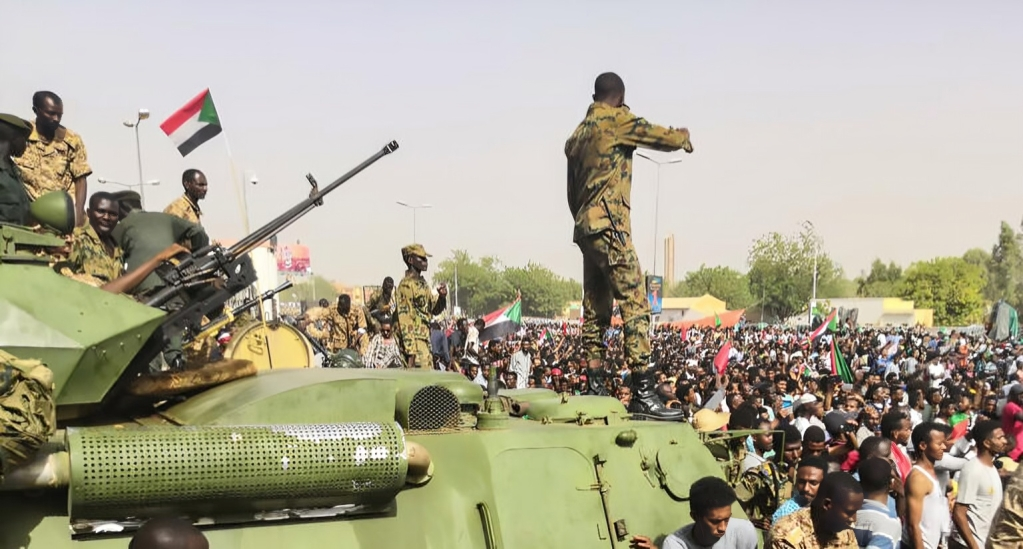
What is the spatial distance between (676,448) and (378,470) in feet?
6.25

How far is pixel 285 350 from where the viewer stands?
7.95 m

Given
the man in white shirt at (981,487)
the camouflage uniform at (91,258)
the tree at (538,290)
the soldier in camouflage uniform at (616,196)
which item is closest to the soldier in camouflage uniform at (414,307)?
the soldier in camouflage uniform at (616,196)

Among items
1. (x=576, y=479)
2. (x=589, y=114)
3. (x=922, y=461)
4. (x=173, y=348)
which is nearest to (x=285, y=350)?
(x=173, y=348)

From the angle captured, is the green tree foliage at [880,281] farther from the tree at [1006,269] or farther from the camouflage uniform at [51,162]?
the camouflage uniform at [51,162]

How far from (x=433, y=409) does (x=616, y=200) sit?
274 cm

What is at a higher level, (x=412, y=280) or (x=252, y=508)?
(x=412, y=280)

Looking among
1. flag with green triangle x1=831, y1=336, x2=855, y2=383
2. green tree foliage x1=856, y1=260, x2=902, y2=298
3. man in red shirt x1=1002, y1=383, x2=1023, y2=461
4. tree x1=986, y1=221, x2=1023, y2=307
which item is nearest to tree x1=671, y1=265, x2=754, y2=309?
green tree foliage x1=856, y1=260, x2=902, y2=298

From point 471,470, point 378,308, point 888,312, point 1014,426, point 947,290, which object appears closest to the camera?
point 471,470

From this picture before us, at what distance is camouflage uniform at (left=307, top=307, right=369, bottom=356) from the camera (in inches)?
584

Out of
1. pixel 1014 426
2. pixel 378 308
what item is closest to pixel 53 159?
pixel 378 308

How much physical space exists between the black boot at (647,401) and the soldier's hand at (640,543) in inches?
63.3

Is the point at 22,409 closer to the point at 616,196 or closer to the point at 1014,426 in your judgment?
the point at 616,196

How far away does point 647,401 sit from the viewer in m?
6.78

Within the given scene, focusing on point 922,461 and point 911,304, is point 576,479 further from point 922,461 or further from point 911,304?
point 911,304
